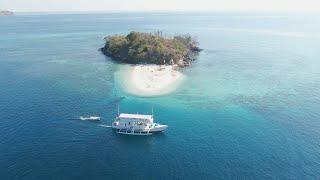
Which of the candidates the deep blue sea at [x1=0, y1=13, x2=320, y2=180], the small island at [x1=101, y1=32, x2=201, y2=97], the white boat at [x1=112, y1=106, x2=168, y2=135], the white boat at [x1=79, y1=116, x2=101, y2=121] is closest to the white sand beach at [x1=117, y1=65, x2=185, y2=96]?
the small island at [x1=101, y1=32, x2=201, y2=97]


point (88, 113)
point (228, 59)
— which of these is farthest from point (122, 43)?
point (88, 113)

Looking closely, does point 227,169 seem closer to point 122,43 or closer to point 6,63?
point 122,43

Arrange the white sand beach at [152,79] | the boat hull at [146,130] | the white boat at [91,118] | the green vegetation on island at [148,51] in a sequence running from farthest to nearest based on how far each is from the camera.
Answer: the green vegetation on island at [148,51] < the white sand beach at [152,79] < the white boat at [91,118] < the boat hull at [146,130]

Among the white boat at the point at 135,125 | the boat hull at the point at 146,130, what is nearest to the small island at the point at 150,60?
the white boat at the point at 135,125

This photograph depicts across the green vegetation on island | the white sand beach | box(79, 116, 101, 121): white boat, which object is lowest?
box(79, 116, 101, 121): white boat

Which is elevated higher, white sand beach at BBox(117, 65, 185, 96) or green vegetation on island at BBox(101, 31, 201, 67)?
green vegetation on island at BBox(101, 31, 201, 67)

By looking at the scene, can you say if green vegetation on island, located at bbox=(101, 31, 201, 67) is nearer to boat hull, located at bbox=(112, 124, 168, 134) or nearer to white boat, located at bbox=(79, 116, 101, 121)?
white boat, located at bbox=(79, 116, 101, 121)

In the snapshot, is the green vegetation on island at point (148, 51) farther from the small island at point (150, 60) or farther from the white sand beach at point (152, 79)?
the white sand beach at point (152, 79)

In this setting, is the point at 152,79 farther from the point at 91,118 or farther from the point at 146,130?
the point at 146,130
